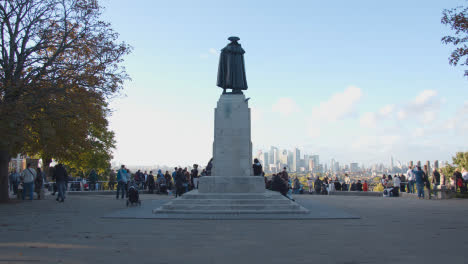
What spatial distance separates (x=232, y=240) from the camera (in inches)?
329

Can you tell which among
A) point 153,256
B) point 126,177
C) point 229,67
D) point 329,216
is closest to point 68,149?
point 126,177

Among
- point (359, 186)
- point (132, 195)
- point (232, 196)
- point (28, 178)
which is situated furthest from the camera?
point (359, 186)

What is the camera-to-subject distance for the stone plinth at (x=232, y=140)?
1700 centimetres

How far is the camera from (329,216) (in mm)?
12805

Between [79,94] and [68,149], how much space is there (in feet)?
10.9

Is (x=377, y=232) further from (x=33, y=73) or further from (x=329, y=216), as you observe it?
(x=33, y=73)

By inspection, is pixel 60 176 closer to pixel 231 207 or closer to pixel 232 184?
pixel 232 184

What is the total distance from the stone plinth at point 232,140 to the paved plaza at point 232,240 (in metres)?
5.27

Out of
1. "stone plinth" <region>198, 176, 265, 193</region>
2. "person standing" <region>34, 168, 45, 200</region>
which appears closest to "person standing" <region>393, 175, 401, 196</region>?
"stone plinth" <region>198, 176, 265, 193</region>

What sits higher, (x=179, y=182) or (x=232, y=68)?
(x=232, y=68)

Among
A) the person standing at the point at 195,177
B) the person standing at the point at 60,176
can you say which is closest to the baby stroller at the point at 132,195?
the person standing at the point at 60,176

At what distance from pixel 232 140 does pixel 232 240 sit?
892cm

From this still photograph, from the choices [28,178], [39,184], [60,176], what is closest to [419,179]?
[60,176]

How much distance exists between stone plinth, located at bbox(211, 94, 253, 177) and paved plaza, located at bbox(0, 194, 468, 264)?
527 centimetres
